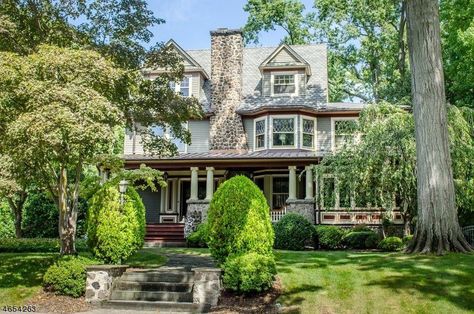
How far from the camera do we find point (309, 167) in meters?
21.6

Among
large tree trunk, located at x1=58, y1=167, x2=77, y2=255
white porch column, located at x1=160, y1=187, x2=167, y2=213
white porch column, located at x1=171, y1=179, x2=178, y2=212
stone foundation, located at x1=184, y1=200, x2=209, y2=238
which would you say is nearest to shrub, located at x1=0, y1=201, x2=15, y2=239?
white porch column, located at x1=160, y1=187, x2=167, y2=213

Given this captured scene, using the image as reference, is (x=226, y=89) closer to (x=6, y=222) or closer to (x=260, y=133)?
(x=260, y=133)

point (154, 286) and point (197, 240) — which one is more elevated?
point (197, 240)

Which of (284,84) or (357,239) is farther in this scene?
(284,84)

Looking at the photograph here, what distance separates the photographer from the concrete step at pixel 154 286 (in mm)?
10344

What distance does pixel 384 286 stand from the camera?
9.52 meters

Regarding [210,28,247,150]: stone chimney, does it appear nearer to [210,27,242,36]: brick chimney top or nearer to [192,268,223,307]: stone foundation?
[210,27,242,36]: brick chimney top

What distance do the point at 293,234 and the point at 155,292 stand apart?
8289mm

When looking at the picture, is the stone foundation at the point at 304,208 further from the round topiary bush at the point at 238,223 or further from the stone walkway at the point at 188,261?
the round topiary bush at the point at 238,223

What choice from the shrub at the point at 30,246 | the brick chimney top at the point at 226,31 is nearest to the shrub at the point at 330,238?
the shrub at the point at 30,246

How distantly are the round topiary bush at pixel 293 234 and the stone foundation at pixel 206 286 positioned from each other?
815 cm

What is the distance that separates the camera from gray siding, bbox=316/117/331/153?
24.9 m

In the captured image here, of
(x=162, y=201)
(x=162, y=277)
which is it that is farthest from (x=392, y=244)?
(x=162, y=201)

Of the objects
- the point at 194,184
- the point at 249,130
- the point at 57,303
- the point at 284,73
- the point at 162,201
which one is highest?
the point at 284,73
